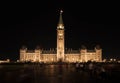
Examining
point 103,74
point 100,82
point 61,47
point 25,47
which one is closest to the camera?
point 100,82

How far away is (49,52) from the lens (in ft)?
611

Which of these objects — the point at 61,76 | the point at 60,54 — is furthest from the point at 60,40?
the point at 61,76

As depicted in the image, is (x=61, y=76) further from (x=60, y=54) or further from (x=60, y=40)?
(x=60, y=40)

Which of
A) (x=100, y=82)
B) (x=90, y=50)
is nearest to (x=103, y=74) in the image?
(x=100, y=82)

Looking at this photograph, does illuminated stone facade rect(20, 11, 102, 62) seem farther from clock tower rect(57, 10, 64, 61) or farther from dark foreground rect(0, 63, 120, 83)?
dark foreground rect(0, 63, 120, 83)

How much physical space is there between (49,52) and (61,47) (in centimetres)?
1116

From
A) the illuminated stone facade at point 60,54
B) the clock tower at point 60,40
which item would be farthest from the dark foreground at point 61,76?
the illuminated stone facade at point 60,54

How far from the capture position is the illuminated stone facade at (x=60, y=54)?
181750mm

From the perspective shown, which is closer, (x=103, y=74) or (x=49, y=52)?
(x=103, y=74)

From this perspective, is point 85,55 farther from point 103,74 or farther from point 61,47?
point 103,74

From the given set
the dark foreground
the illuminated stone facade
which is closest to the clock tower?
the illuminated stone facade

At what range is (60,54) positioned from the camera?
17925 centimetres

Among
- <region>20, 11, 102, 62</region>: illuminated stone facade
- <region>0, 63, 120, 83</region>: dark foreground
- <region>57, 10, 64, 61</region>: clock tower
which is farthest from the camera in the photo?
<region>20, 11, 102, 62</region>: illuminated stone facade

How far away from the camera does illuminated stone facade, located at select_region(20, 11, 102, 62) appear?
7156 inches
